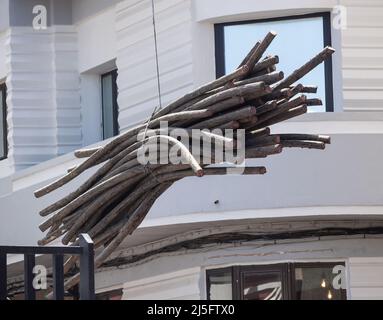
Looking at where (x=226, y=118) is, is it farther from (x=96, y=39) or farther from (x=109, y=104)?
(x=109, y=104)

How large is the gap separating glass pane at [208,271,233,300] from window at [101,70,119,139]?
2817mm

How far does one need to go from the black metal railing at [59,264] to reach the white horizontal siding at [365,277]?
31.5 ft

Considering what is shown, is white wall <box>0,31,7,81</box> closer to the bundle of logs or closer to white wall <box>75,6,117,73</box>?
white wall <box>75,6,117,73</box>

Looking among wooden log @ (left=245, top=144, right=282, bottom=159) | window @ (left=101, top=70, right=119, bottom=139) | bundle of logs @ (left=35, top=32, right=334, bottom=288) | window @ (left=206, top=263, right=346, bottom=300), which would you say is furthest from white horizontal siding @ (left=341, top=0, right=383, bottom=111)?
wooden log @ (left=245, top=144, right=282, bottom=159)

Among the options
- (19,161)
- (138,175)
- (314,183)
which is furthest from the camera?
(19,161)

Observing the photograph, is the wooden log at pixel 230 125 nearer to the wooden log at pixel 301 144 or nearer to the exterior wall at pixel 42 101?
the wooden log at pixel 301 144

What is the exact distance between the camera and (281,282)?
59.5 ft

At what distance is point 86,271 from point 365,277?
9.84 m

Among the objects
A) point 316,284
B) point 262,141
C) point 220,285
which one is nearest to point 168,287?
point 220,285

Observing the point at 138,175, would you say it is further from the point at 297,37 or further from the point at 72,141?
the point at 72,141

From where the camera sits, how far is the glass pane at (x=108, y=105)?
20531mm

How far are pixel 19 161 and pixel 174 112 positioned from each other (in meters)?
9.14

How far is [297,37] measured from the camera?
57.9ft
